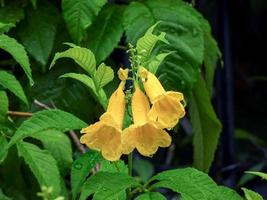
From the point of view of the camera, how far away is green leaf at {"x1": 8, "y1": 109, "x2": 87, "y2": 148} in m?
1.63

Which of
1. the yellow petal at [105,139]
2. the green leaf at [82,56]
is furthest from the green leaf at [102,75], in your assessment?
the yellow petal at [105,139]

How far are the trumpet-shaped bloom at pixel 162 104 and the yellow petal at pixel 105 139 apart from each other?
0.09 metres

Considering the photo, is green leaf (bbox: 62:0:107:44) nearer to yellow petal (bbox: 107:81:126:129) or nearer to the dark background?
yellow petal (bbox: 107:81:126:129)

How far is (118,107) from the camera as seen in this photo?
5.35ft

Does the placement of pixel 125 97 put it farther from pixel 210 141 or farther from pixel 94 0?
pixel 210 141

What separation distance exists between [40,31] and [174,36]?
0.43m

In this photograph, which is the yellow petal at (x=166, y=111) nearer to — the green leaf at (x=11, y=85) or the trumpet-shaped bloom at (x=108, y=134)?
the trumpet-shaped bloom at (x=108, y=134)

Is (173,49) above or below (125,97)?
below

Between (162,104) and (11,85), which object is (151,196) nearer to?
(162,104)

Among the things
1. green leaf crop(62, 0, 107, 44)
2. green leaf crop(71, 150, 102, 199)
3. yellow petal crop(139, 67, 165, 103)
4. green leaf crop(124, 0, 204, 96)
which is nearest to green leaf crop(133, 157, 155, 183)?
green leaf crop(124, 0, 204, 96)

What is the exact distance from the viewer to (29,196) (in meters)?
2.30

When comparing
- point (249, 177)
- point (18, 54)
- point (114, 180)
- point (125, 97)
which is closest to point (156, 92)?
point (125, 97)

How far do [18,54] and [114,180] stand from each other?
43 centimetres

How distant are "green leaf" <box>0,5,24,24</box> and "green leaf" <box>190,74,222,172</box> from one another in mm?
644
